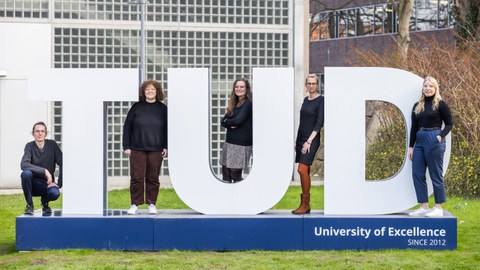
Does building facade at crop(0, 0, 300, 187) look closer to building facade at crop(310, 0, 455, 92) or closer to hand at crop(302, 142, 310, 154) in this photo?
hand at crop(302, 142, 310, 154)

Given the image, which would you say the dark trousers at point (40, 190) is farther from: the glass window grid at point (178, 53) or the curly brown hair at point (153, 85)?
the glass window grid at point (178, 53)

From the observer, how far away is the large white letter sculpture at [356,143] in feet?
37.2

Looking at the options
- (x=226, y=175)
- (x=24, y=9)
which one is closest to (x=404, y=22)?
(x=24, y=9)

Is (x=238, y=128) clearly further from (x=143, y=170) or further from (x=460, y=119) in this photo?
(x=460, y=119)

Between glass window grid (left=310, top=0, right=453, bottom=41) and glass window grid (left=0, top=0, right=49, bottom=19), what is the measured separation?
19.7 metres

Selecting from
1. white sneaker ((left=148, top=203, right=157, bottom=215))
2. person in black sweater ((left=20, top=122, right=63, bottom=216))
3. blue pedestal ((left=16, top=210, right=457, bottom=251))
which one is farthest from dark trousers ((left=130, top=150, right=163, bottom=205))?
person in black sweater ((left=20, top=122, right=63, bottom=216))

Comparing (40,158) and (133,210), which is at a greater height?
(40,158)

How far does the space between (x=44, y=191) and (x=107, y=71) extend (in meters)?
1.51

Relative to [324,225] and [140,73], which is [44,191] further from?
[324,225]

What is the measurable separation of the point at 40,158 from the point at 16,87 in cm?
1198

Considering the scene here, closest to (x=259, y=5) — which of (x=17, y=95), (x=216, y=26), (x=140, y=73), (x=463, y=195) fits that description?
(x=216, y=26)

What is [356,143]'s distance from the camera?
11367mm

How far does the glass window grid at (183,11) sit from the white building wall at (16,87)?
0.75m

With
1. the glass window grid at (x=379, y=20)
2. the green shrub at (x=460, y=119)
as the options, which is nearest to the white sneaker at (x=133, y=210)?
the green shrub at (x=460, y=119)
